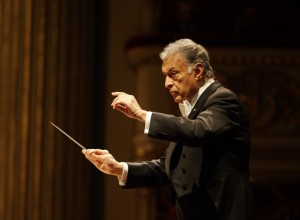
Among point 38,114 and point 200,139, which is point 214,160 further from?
point 38,114

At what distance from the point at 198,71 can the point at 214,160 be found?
0.94ft

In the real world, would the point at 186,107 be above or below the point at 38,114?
above

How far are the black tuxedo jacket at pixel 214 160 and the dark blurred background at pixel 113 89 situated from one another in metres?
1.84

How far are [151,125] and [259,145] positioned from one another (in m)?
2.26

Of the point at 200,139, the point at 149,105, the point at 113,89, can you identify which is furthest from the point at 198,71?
the point at 113,89

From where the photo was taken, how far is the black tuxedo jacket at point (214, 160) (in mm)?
2088

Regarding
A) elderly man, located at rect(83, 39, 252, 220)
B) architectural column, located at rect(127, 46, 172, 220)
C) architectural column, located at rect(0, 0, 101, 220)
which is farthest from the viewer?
architectural column, located at rect(127, 46, 172, 220)

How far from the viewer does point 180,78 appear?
2217 millimetres

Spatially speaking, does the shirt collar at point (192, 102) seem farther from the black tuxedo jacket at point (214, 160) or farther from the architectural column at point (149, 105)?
the architectural column at point (149, 105)

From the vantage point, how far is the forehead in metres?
2.22

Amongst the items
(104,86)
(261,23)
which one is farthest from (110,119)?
(261,23)

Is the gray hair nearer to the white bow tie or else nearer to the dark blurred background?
the white bow tie

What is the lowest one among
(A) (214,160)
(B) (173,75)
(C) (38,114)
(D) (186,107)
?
(C) (38,114)

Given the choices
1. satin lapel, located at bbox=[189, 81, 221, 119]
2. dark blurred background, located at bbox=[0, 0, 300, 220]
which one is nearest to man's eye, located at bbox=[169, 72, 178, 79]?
satin lapel, located at bbox=[189, 81, 221, 119]
